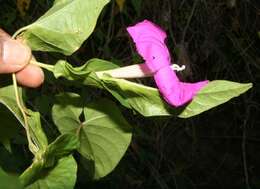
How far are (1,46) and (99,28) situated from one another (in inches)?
56.3

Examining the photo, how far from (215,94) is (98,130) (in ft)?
1.13

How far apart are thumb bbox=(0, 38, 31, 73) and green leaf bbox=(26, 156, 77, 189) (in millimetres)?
183

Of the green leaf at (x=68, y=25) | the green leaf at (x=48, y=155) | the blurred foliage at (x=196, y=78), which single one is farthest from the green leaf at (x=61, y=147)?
the blurred foliage at (x=196, y=78)

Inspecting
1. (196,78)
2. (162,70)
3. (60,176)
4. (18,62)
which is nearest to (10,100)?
(18,62)

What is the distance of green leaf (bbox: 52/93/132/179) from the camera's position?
0.92 meters

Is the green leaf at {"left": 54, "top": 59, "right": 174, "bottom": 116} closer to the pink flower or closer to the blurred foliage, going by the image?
the pink flower

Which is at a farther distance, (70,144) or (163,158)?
(163,158)

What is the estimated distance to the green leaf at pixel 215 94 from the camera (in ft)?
2.15

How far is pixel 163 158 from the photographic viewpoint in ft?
8.18

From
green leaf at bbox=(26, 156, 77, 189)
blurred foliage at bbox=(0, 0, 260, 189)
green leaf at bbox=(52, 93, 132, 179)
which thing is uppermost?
green leaf at bbox=(26, 156, 77, 189)

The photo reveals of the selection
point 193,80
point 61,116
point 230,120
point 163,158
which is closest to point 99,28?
point 193,80

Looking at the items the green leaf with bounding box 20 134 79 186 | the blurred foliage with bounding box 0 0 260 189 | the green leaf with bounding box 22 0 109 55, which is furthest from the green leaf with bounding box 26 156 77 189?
the blurred foliage with bounding box 0 0 260 189

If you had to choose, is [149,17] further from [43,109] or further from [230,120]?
[43,109]

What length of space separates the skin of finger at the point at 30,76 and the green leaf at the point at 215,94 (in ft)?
1.05
